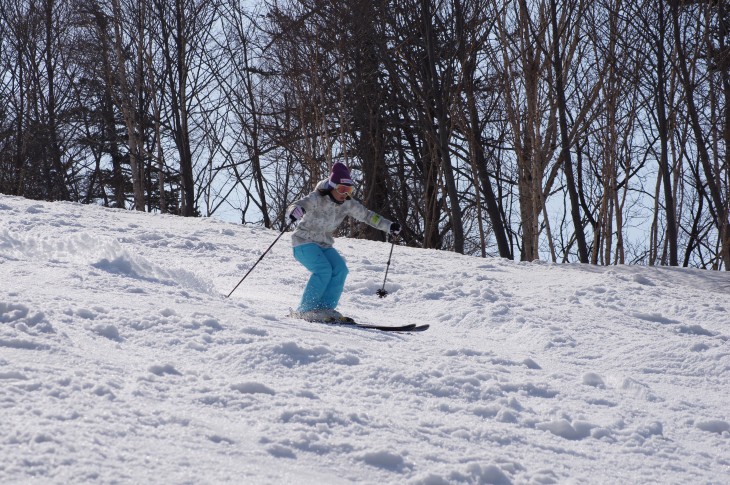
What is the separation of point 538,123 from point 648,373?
962cm

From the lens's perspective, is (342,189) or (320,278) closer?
(320,278)

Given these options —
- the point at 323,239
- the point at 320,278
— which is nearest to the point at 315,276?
the point at 320,278

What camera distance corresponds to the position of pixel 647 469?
133 inches

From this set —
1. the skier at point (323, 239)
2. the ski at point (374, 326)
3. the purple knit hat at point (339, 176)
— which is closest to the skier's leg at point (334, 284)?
the skier at point (323, 239)

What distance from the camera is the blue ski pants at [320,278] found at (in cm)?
679

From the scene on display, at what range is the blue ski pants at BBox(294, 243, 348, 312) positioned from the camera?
267 inches

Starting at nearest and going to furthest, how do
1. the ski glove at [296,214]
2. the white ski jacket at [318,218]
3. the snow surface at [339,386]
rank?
1. the snow surface at [339,386]
2. the ski glove at [296,214]
3. the white ski jacket at [318,218]

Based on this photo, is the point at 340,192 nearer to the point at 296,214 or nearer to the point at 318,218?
the point at 318,218

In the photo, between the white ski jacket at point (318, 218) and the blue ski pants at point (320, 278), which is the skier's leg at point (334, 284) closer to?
the blue ski pants at point (320, 278)

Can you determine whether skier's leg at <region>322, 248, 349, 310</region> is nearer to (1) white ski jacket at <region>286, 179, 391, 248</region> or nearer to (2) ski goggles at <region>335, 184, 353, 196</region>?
(1) white ski jacket at <region>286, 179, 391, 248</region>

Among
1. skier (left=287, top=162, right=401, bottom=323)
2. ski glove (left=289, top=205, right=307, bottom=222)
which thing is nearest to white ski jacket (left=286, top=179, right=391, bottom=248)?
skier (left=287, top=162, right=401, bottom=323)

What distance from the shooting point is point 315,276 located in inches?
269

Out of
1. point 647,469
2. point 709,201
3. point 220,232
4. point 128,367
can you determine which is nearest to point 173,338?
point 128,367

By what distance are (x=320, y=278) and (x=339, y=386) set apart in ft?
9.20
